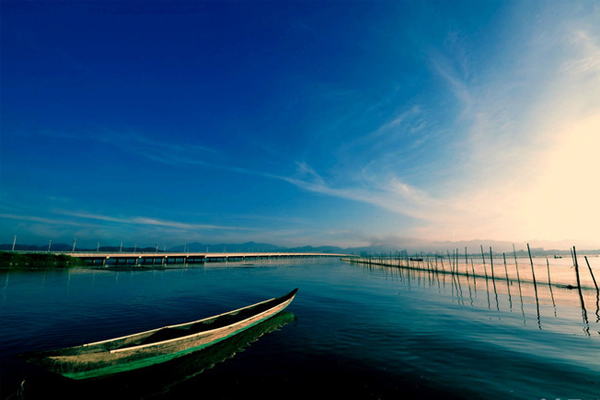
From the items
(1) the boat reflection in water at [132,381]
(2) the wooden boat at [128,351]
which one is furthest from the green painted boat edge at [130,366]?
(1) the boat reflection in water at [132,381]

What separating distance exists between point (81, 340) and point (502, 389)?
2123 cm

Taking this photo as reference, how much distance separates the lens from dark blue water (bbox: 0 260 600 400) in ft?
31.3

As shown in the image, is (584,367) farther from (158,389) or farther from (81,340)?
(81,340)

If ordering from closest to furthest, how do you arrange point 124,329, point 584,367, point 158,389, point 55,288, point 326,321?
point 158,389 < point 584,367 < point 124,329 < point 326,321 < point 55,288

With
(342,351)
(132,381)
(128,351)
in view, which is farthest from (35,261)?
(342,351)

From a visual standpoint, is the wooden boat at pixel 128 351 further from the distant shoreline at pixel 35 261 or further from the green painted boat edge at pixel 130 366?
the distant shoreline at pixel 35 261

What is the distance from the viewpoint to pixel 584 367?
1171 centimetres

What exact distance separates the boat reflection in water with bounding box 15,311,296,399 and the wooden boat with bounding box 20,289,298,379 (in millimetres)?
451

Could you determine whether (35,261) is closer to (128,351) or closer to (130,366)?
(130,366)

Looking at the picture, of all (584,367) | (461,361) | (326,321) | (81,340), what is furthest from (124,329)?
(584,367)

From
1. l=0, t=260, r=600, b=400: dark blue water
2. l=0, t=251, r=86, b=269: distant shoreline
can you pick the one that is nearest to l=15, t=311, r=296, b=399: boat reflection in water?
l=0, t=260, r=600, b=400: dark blue water

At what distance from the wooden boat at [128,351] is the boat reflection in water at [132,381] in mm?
451

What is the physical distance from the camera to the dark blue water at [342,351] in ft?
31.3

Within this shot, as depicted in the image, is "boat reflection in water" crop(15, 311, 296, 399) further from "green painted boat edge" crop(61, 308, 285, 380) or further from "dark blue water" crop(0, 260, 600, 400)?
"green painted boat edge" crop(61, 308, 285, 380)
